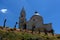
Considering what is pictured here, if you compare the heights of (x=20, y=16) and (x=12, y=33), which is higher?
(x=20, y=16)

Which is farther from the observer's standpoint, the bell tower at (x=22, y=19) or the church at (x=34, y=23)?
the bell tower at (x=22, y=19)

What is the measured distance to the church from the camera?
65.9 meters

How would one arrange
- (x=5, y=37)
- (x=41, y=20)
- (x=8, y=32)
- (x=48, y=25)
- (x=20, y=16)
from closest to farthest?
1. (x=5, y=37)
2. (x=8, y=32)
3. (x=48, y=25)
4. (x=41, y=20)
5. (x=20, y=16)

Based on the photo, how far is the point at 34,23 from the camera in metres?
69.9

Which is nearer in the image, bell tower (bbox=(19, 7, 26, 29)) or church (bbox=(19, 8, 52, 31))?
church (bbox=(19, 8, 52, 31))

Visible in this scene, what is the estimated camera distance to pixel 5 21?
51.5m

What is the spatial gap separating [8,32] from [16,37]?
3.00m

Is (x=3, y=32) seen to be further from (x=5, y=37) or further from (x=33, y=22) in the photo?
(x=33, y=22)

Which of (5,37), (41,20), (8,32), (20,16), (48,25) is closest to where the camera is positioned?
(5,37)

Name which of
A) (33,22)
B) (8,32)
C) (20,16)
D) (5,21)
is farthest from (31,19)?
(8,32)

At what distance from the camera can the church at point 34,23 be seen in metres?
65.9

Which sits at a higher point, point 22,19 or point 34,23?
point 22,19

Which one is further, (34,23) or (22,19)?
(22,19)

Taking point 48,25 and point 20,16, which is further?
point 20,16
